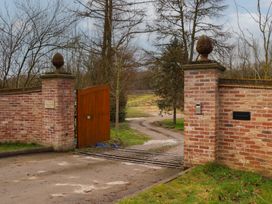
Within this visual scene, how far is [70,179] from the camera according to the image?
6.64 metres

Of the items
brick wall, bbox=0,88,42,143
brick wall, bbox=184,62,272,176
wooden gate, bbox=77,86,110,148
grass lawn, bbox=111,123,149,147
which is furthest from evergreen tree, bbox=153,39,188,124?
brick wall, bbox=184,62,272,176

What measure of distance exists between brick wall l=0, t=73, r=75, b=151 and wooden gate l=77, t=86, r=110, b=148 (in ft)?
0.86

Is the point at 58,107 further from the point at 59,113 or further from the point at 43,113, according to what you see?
the point at 43,113

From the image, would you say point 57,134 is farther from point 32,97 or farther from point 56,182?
point 56,182

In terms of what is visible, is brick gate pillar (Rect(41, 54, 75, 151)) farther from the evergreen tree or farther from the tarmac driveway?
the evergreen tree

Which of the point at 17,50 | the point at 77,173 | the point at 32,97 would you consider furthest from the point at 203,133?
the point at 17,50

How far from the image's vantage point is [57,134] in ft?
32.1

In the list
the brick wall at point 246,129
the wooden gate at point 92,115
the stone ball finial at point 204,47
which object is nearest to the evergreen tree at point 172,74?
the wooden gate at point 92,115

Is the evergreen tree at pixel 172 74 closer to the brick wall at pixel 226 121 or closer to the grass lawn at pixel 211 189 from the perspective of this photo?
the brick wall at pixel 226 121

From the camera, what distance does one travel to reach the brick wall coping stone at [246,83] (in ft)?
21.1

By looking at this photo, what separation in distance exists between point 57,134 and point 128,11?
9.86 metres

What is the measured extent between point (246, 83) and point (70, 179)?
3941 millimetres

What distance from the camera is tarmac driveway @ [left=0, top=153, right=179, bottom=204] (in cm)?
548

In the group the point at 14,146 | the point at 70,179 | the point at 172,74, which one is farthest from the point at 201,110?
the point at 172,74
